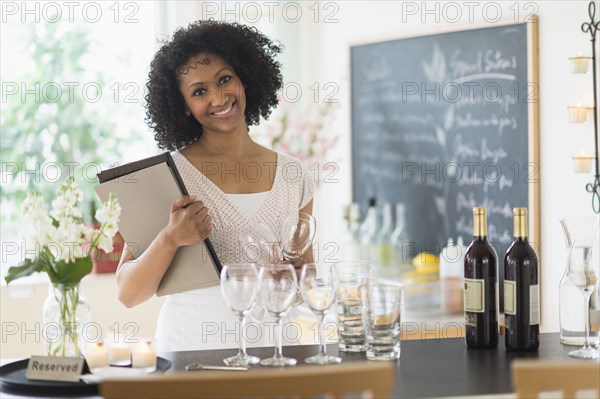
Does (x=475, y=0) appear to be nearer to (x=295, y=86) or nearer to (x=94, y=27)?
(x=295, y=86)


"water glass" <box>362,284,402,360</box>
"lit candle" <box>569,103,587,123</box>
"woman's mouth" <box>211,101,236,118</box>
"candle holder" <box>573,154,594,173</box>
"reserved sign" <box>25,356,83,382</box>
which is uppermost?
"lit candle" <box>569,103,587,123</box>

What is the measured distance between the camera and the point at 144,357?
1778 millimetres

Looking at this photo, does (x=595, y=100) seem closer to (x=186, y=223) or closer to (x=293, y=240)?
(x=293, y=240)

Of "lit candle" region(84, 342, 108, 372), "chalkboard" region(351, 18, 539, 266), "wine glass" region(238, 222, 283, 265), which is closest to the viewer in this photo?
"lit candle" region(84, 342, 108, 372)

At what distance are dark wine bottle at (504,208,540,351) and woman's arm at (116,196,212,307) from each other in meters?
0.74

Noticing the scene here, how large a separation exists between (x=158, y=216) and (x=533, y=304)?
951 mm

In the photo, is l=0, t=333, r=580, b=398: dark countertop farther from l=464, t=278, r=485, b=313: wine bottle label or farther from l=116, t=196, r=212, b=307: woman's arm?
l=116, t=196, r=212, b=307: woman's arm

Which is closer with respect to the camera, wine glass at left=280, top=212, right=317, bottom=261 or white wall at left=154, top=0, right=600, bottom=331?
wine glass at left=280, top=212, right=317, bottom=261

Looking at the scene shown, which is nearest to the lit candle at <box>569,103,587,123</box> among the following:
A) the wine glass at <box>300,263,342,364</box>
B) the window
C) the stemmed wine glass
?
the stemmed wine glass

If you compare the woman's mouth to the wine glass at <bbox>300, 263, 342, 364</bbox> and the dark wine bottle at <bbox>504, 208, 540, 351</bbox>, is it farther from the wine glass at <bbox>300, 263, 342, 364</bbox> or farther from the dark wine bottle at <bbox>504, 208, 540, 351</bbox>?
the dark wine bottle at <bbox>504, 208, 540, 351</bbox>

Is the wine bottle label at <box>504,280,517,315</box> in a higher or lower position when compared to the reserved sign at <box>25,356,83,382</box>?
higher

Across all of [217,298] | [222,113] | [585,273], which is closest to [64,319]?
[217,298]

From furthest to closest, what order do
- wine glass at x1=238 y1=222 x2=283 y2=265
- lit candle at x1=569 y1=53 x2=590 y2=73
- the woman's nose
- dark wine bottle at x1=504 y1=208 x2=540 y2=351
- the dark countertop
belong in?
lit candle at x1=569 y1=53 x2=590 y2=73 → the woman's nose → wine glass at x1=238 y1=222 x2=283 y2=265 → dark wine bottle at x1=504 y1=208 x2=540 y2=351 → the dark countertop

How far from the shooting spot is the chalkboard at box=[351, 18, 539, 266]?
3.37 m
